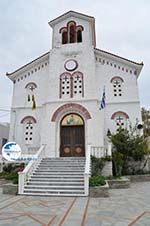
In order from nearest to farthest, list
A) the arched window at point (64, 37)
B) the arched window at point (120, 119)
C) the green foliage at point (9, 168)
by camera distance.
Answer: the green foliage at point (9, 168) → the arched window at point (120, 119) → the arched window at point (64, 37)

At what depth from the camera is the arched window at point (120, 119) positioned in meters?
15.0

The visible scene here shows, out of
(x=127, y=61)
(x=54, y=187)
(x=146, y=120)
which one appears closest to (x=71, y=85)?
(x=127, y=61)

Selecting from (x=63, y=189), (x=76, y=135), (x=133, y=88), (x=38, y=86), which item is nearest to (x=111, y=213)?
(x=63, y=189)

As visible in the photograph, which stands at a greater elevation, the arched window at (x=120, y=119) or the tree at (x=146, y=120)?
the tree at (x=146, y=120)

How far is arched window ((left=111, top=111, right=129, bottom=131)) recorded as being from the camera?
15.0 meters

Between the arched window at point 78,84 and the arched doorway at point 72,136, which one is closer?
the arched doorway at point 72,136

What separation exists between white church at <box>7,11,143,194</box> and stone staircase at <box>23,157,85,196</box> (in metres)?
2.13

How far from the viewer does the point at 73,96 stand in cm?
1541

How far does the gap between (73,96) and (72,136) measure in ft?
9.45

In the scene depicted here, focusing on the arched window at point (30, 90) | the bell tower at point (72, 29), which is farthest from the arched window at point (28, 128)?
the bell tower at point (72, 29)

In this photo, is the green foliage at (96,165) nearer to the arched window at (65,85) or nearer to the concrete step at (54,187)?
the concrete step at (54,187)

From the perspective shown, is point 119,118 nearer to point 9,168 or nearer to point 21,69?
point 9,168

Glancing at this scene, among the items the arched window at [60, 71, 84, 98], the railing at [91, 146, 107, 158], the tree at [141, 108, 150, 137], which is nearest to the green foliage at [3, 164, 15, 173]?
the railing at [91, 146, 107, 158]

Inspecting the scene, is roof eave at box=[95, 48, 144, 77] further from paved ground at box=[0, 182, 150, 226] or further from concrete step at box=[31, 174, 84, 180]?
paved ground at box=[0, 182, 150, 226]
